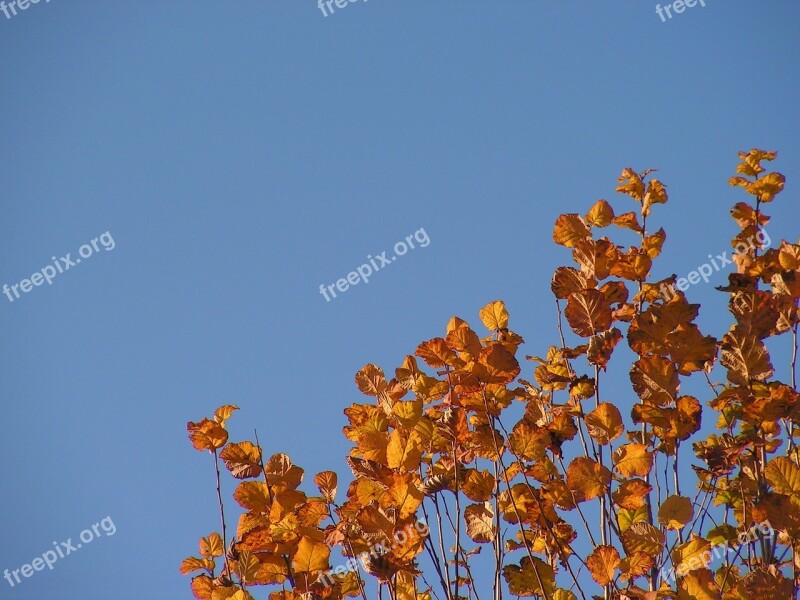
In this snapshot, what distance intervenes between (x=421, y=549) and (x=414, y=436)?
26 cm

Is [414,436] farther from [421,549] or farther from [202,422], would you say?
[202,422]

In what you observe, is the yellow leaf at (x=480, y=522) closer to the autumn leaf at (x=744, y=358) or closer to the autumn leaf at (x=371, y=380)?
the autumn leaf at (x=371, y=380)

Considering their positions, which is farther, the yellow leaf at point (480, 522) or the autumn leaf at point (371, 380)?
the autumn leaf at point (371, 380)

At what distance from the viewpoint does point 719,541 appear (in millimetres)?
2152

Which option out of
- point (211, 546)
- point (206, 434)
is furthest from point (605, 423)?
point (211, 546)

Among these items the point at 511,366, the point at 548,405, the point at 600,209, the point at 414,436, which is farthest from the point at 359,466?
the point at 600,209

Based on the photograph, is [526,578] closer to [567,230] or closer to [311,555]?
[311,555]

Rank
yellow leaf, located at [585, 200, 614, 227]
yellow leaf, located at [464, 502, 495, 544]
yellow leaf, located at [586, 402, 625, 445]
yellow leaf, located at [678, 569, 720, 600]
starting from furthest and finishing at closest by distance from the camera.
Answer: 1. yellow leaf, located at [585, 200, 614, 227]
2. yellow leaf, located at [464, 502, 495, 544]
3. yellow leaf, located at [586, 402, 625, 445]
4. yellow leaf, located at [678, 569, 720, 600]

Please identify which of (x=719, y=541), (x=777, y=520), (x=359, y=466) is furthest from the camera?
(x=719, y=541)

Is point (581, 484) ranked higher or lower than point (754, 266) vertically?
lower

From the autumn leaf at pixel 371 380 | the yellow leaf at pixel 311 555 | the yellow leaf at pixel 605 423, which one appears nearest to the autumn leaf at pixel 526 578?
the yellow leaf at pixel 605 423

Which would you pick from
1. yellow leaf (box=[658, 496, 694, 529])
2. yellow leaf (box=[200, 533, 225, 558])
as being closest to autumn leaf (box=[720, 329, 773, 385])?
yellow leaf (box=[658, 496, 694, 529])

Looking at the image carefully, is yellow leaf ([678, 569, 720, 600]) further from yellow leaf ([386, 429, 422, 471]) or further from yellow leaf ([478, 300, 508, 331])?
yellow leaf ([478, 300, 508, 331])

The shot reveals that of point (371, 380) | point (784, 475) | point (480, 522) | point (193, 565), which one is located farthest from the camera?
point (193, 565)
